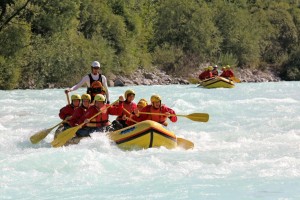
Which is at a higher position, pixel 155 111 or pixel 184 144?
pixel 155 111

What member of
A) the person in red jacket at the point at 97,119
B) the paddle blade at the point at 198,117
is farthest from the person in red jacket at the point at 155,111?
the person in red jacket at the point at 97,119

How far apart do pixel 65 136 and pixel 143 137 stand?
1436 millimetres

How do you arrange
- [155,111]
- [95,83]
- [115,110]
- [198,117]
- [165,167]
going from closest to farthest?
[165,167] < [115,110] < [155,111] < [198,117] < [95,83]

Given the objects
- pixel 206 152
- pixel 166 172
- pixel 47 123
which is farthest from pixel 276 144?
pixel 47 123

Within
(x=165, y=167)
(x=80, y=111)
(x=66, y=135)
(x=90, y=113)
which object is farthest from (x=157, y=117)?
(x=165, y=167)

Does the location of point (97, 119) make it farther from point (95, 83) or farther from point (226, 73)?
point (226, 73)

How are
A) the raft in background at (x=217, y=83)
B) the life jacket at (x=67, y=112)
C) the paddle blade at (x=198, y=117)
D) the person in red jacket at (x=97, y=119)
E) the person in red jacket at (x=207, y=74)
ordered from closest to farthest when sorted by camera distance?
the person in red jacket at (x=97, y=119), the paddle blade at (x=198, y=117), the life jacket at (x=67, y=112), the raft in background at (x=217, y=83), the person in red jacket at (x=207, y=74)

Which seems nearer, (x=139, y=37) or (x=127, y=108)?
(x=127, y=108)

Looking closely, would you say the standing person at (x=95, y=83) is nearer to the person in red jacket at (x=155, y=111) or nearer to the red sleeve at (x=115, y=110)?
the red sleeve at (x=115, y=110)

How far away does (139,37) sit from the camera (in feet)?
142

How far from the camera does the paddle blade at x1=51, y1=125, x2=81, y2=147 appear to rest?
1021cm

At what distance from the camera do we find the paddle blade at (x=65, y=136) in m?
10.2

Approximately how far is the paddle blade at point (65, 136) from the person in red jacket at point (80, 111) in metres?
0.49

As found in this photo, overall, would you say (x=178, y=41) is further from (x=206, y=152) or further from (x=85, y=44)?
(x=206, y=152)
